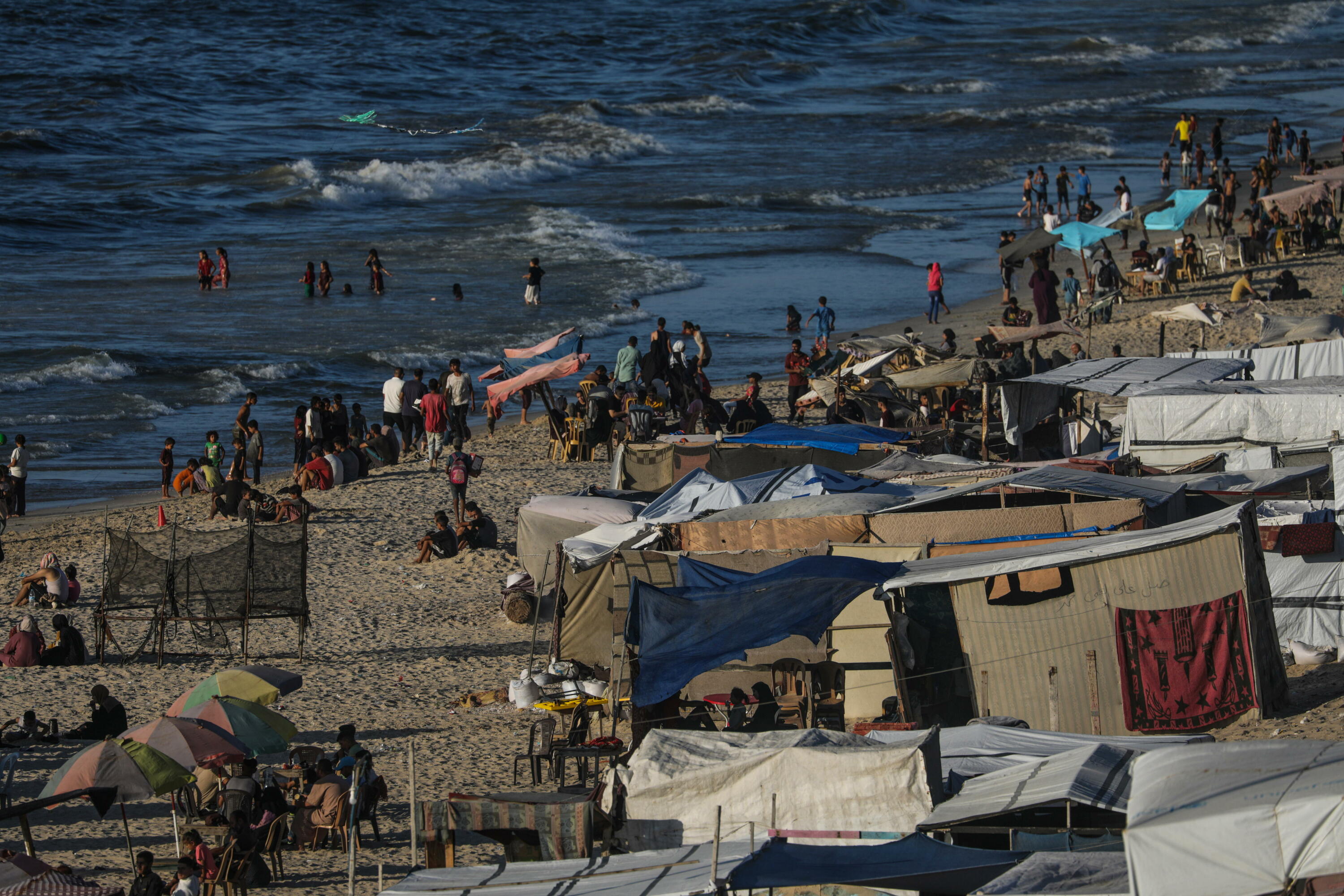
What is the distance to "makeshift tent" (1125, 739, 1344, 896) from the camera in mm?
5434

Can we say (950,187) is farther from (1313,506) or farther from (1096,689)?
(1096,689)

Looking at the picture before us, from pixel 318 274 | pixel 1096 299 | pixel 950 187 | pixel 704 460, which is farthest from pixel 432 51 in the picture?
pixel 704 460

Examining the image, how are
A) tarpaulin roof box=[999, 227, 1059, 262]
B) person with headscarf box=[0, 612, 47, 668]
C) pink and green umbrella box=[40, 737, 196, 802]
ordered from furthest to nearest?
1. tarpaulin roof box=[999, 227, 1059, 262]
2. person with headscarf box=[0, 612, 47, 668]
3. pink and green umbrella box=[40, 737, 196, 802]

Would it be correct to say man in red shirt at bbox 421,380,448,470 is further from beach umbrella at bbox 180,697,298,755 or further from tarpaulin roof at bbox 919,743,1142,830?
tarpaulin roof at bbox 919,743,1142,830

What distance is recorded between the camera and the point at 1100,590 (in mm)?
10961

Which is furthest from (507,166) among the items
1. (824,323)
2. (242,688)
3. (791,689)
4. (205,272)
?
(791,689)

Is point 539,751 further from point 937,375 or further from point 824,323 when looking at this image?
point 824,323

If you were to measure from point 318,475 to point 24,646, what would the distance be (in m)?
6.23

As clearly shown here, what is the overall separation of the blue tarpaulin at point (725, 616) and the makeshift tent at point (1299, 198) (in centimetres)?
2159

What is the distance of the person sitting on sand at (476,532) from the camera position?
17.5 metres

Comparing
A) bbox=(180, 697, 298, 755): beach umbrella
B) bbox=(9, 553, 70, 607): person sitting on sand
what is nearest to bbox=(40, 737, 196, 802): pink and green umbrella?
bbox=(180, 697, 298, 755): beach umbrella

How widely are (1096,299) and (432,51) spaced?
52.2m

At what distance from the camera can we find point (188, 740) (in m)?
10.1

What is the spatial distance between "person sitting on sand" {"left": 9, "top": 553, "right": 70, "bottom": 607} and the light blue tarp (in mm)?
19713
